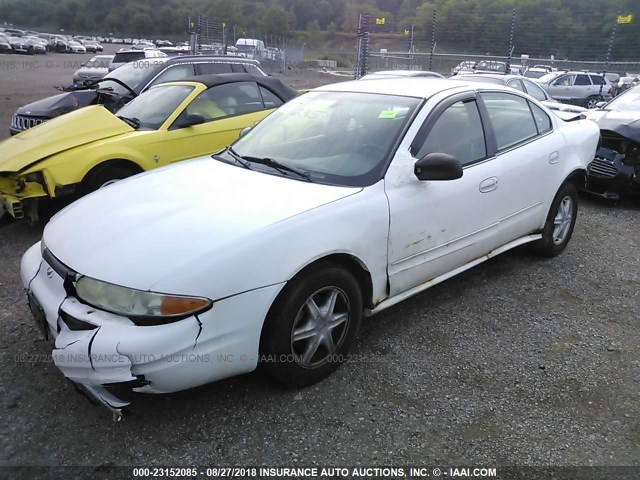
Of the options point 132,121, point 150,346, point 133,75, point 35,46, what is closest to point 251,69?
point 133,75

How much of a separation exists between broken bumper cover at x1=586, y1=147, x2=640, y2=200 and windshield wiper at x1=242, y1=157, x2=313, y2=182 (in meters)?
4.59

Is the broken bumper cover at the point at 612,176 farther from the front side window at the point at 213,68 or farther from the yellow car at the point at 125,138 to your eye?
the front side window at the point at 213,68

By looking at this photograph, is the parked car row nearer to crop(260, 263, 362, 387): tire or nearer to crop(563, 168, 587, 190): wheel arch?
crop(563, 168, 587, 190): wheel arch

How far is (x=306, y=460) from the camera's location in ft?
7.66

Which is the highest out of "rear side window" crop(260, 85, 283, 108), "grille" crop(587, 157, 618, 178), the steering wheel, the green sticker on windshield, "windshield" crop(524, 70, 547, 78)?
"windshield" crop(524, 70, 547, 78)

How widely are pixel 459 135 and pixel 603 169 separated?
151 inches

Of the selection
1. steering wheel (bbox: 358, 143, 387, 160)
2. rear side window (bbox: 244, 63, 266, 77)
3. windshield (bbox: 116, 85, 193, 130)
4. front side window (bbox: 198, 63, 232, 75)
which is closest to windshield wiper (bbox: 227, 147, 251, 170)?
steering wheel (bbox: 358, 143, 387, 160)

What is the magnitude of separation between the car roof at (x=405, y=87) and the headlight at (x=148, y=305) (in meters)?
2.13

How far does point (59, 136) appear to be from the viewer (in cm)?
521

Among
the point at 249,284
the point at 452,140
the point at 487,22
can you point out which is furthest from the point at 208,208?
the point at 487,22

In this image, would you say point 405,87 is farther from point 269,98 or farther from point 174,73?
point 174,73

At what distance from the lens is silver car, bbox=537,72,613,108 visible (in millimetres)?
18219

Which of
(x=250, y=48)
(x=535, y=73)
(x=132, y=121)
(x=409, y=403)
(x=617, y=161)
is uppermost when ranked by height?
(x=250, y=48)

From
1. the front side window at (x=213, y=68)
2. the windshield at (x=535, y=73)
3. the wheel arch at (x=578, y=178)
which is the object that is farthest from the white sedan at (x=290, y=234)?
the windshield at (x=535, y=73)
